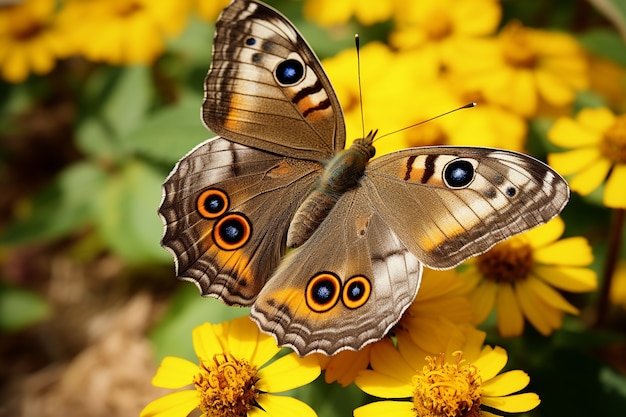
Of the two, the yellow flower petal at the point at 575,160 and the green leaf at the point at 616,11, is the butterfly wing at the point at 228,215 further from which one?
the green leaf at the point at 616,11

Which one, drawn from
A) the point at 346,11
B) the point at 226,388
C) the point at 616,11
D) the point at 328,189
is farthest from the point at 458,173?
the point at 346,11

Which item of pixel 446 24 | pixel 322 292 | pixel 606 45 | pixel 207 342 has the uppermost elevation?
pixel 446 24

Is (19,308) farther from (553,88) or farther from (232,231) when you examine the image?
(553,88)

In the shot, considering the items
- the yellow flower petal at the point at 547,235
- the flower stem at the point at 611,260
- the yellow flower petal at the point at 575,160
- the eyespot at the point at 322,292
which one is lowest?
the flower stem at the point at 611,260

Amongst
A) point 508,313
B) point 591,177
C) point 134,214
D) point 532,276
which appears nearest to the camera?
point 508,313

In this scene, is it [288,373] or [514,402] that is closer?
[514,402]

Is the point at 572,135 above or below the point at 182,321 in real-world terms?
above

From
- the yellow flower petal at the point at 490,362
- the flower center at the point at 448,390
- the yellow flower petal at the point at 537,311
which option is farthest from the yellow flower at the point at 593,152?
the flower center at the point at 448,390

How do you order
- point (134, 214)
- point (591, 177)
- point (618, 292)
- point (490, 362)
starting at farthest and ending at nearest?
point (134, 214) < point (618, 292) < point (591, 177) < point (490, 362)
